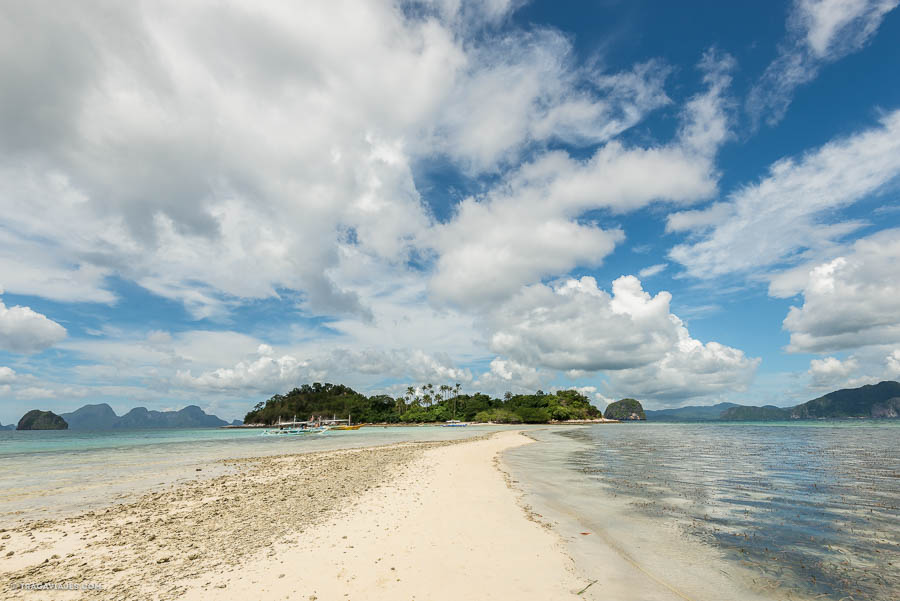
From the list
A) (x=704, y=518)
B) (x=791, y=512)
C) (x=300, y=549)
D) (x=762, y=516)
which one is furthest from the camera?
(x=791, y=512)

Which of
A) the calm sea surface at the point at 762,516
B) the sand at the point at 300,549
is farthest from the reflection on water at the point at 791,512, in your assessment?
the sand at the point at 300,549

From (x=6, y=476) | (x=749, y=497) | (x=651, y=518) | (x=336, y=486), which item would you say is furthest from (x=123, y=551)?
(x=6, y=476)

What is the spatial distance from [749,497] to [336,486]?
19.5 metres

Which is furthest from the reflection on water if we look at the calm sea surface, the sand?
the sand

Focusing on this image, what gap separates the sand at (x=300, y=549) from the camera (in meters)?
8.31

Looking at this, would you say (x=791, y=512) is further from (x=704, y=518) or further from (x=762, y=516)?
(x=704, y=518)

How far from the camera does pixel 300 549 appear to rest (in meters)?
10.5

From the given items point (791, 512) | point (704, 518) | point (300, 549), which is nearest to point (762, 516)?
point (791, 512)

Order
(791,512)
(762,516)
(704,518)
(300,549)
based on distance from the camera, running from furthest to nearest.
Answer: (791,512), (762,516), (704,518), (300,549)

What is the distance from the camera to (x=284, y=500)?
17.0 meters

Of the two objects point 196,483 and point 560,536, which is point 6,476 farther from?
point 560,536

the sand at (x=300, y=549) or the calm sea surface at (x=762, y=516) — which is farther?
the calm sea surface at (x=762, y=516)

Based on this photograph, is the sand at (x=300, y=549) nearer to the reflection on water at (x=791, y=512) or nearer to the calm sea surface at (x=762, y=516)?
the calm sea surface at (x=762, y=516)

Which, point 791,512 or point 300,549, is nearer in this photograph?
point 300,549
